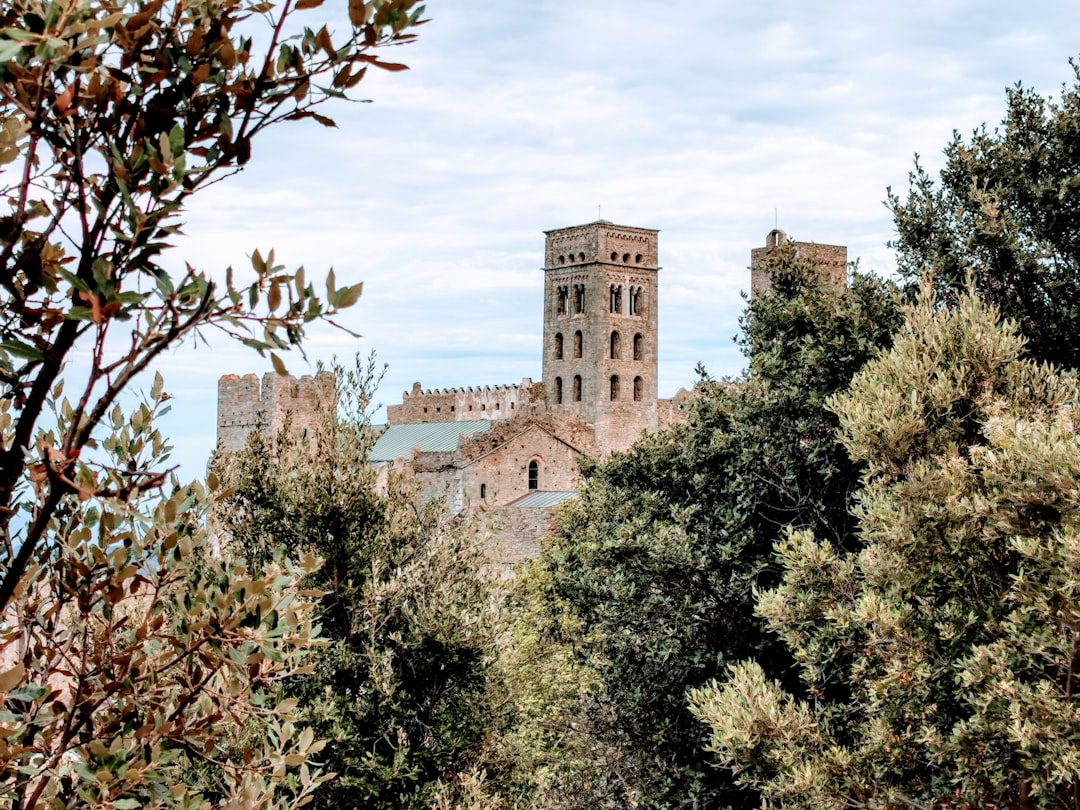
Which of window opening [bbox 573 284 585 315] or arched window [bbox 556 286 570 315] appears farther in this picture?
arched window [bbox 556 286 570 315]

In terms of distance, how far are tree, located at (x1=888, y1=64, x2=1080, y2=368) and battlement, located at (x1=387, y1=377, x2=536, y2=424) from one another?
3026 inches

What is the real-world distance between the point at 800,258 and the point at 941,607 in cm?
849

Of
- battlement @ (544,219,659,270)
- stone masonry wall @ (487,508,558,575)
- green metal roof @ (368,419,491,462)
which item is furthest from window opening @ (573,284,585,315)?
stone masonry wall @ (487,508,558,575)

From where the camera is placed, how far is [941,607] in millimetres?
10992

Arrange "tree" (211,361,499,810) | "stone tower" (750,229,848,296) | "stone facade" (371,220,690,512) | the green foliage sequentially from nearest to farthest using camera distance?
1. the green foliage
2. "tree" (211,361,499,810)
3. "stone tower" (750,229,848,296)
4. "stone facade" (371,220,690,512)

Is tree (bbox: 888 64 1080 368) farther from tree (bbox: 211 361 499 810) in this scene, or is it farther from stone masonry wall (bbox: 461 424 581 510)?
stone masonry wall (bbox: 461 424 581 510)

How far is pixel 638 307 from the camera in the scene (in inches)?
3836

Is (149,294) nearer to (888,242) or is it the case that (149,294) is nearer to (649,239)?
(888,242)

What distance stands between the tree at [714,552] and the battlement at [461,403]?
75.5 m

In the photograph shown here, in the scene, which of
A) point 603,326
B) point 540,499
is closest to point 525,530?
point 540,499

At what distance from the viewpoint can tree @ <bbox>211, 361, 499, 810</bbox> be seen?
37.4 feet

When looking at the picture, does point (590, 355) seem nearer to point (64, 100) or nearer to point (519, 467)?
point (519, 467)

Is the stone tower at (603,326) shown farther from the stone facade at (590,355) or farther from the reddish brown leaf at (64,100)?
the reddish brown leaf at (64,100)

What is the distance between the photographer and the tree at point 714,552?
1538cm
